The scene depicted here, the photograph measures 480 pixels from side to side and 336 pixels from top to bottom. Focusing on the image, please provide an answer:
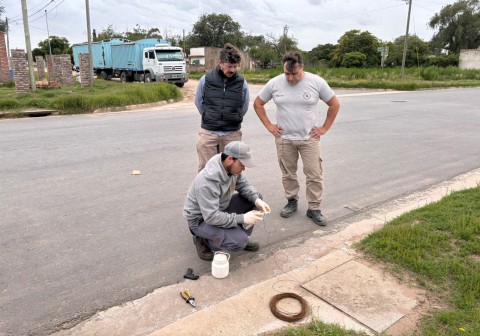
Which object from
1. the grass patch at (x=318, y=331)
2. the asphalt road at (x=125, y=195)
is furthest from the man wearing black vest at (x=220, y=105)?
the grass patch at (x=318, y=331)

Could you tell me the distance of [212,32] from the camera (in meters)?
75.5

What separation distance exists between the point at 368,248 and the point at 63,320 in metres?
2.56

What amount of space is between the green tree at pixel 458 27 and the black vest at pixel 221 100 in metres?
65.1

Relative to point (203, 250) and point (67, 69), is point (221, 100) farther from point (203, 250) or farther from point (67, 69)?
point (67, 69)

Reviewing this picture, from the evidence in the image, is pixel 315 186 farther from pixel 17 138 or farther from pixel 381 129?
pixel 17 138

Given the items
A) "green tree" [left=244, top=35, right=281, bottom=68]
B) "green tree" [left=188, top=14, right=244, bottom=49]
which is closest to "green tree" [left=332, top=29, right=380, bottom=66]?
"green tree" [left=244, top=35, right=281, bottom=68]

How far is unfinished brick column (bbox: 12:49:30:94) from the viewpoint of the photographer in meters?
16.3

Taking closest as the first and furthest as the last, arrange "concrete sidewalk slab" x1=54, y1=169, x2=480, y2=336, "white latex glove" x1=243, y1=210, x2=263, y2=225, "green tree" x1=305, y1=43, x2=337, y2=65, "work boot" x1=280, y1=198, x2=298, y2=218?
"concrete sidewalk slab" x1=54, y1=169, x2=480, y2=336, "white latex glove" x1=243, y1=210, x2=263, y2=225, "work boot" x1=280, y1=198, x2=298, y2=218, "green tree" x1=305, y1=43, x2=337, y2=65

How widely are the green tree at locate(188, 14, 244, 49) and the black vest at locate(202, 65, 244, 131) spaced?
73.9 metres

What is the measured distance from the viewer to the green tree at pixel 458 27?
5756 cm

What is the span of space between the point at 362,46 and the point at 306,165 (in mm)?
57828

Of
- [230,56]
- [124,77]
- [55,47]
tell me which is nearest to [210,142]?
[230,56]

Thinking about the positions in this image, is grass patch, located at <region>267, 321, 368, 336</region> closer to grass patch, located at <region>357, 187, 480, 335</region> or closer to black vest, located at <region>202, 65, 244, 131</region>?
grass patch, located at <region>357, 187, 480, 335</region>

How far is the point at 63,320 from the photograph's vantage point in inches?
109
